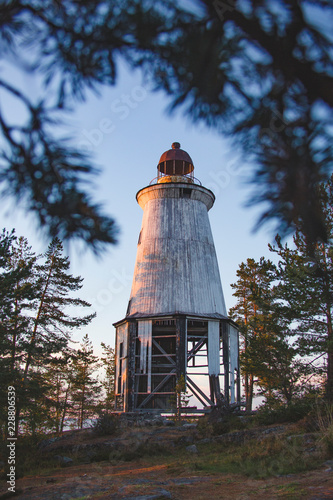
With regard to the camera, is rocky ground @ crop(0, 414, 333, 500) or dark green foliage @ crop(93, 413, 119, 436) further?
dark green foliage @ crop(93, 413, 119, 436)

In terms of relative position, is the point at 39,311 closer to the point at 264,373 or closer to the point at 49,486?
the point at 264,373

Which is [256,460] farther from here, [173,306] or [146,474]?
[173,306]

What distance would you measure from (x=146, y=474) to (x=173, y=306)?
14.4 metres

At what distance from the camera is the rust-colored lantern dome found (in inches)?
1258

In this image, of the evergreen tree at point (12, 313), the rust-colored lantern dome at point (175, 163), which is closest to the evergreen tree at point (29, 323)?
the evergreen tree at point (12, 313)

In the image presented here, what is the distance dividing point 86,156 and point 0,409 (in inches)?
681

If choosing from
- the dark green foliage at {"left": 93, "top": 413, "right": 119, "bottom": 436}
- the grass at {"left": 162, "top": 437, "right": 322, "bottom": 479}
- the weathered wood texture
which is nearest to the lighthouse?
the weathered wood texture

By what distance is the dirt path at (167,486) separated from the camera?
7520 millimetres

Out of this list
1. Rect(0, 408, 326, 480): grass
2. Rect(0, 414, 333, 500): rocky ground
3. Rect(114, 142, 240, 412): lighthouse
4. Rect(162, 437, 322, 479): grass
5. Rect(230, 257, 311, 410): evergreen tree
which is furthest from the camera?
Rect(114, 142, 240, 412): lighthouse

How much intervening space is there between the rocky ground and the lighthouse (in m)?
4.35

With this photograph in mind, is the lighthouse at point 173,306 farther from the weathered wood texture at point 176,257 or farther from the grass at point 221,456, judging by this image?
the grass at point 221,456

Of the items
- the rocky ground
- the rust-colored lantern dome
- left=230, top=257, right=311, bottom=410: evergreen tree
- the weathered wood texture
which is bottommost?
the rocky ground

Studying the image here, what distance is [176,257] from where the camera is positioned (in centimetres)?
2680

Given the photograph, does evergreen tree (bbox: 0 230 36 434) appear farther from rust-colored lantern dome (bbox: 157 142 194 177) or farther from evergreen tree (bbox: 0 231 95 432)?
rust-colored lantern dome (bbox: 157 142 194 177)
